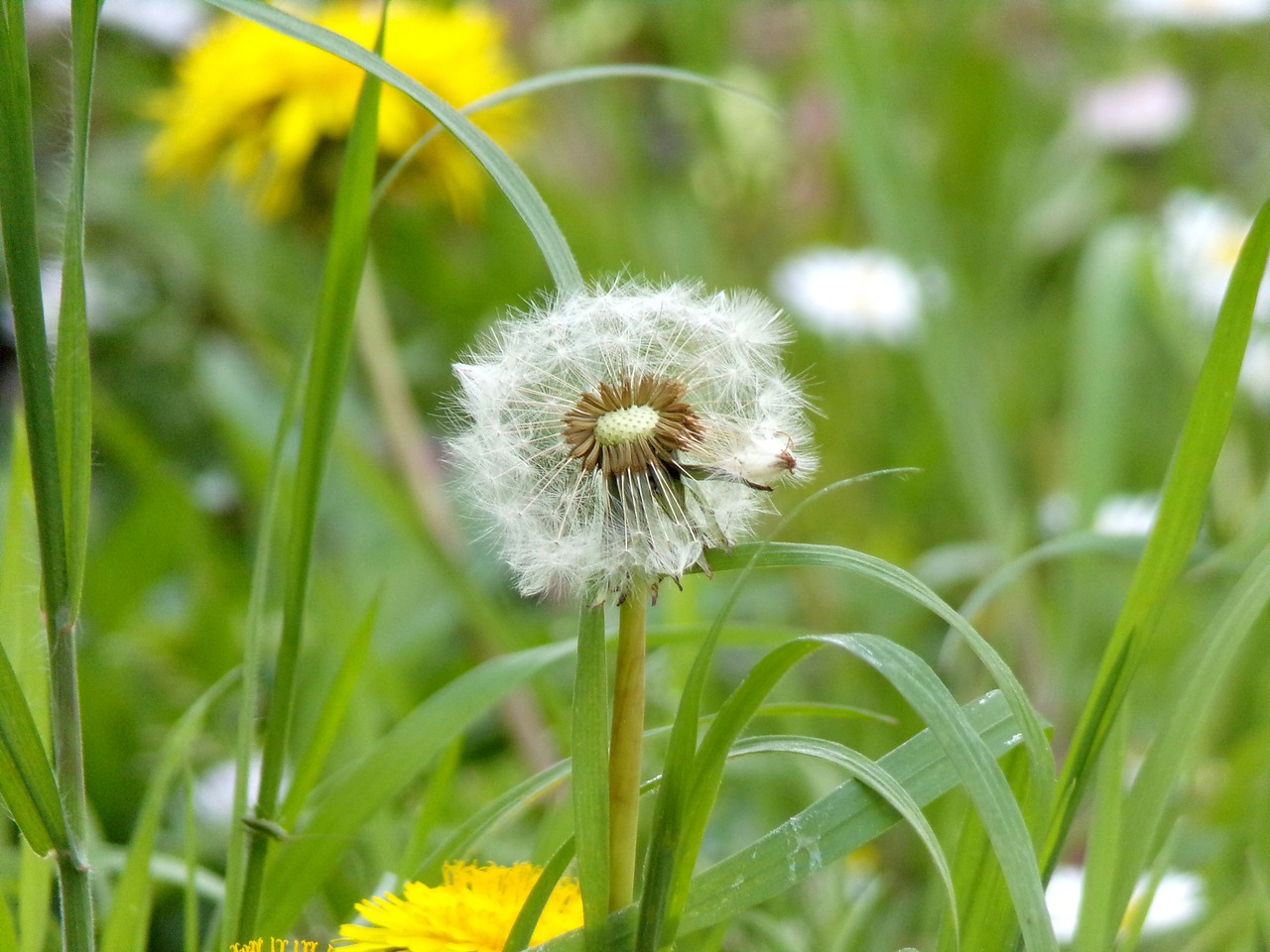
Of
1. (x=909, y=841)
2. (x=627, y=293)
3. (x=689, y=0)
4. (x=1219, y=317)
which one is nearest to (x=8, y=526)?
(x=627, y=293)

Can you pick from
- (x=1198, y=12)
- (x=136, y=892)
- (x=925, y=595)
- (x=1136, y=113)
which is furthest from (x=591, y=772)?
(x=1198, y=12)

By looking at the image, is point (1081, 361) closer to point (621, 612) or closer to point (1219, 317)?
point (1219, 317)

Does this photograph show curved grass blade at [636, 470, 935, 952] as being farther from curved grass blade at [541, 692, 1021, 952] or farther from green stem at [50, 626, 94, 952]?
green stem at [50, 626, 94, 952]

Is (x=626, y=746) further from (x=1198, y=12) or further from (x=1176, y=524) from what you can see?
(x=1198, y=12)

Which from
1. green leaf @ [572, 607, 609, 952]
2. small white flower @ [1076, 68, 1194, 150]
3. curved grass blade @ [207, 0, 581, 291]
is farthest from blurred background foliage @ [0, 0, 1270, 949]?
green leaf @ [572, 607, 609, 952]

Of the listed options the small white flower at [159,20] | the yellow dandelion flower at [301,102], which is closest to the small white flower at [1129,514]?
the yellow dandelion flower at [301,102]
